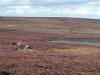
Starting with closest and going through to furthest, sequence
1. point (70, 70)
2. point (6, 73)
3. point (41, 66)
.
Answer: point (6, 73) < point (70, 70) < point (41, 66)

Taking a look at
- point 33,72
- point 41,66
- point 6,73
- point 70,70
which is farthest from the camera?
point 41,66

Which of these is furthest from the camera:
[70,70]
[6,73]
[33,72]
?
[70,70]

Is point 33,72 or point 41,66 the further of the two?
point 41,66

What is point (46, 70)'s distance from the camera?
80.4 feet

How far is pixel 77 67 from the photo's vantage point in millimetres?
27234

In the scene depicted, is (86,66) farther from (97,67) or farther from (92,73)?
(92,73)

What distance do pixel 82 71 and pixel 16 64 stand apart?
27.1 ft

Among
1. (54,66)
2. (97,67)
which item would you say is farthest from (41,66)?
(97,67)

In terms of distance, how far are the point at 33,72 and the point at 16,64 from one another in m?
4.43

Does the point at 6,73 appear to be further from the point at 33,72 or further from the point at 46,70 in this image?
the point at 46,70

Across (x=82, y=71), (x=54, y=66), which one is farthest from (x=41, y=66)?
(x=82, y=71)

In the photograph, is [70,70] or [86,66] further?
[86,66]

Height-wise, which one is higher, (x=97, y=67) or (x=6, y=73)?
(x=6, y=73)

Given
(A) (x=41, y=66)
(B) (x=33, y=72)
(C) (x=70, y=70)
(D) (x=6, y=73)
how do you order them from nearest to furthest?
(D) (x=6, y=73) → (B) (x=33, y=72) → (C) (x=70, y=70) → (A) (x=41, y=66)
